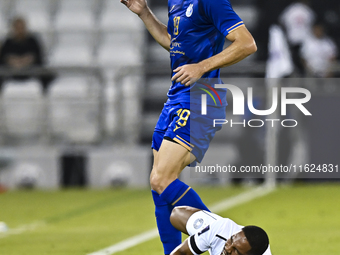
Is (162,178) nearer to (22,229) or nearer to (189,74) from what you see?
(189,74)

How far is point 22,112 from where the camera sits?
10555mm

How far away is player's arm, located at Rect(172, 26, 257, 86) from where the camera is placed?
3758 mm

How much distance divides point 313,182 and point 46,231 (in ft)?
16.4

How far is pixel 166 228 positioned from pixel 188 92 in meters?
0.84

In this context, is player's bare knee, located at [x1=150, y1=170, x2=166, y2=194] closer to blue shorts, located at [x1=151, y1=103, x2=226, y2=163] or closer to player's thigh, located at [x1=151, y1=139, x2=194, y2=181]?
player's thigh, located at [x1=151, y1=139, x2=194, y2=181]

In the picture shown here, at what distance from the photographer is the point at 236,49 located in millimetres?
3758

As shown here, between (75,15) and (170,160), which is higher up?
(75,15)

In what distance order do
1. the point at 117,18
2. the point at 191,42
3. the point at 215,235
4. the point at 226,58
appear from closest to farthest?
the point at 215,235 < the point at 226,58 < the point at 191,42 < the point at 117,18

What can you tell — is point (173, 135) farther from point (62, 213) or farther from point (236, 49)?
point (62, 213)

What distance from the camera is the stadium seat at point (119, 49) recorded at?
12.2 metres

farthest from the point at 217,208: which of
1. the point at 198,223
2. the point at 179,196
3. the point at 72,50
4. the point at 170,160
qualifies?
the point at 72,50

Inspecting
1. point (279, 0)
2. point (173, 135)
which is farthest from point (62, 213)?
point (279, 0)

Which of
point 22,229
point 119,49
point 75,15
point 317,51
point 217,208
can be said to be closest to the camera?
point 22,229

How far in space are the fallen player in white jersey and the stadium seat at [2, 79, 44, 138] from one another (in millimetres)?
7066
